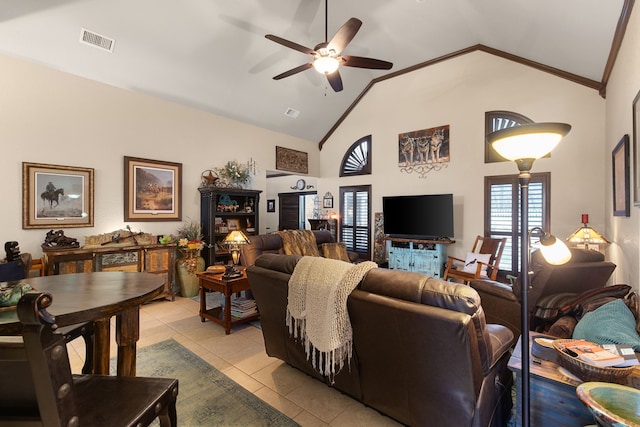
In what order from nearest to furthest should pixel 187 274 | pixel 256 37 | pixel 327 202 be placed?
1. pixel 256 37
2. pixel 187 274
3. pixel 327 202

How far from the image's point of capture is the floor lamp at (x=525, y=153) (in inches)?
44.5

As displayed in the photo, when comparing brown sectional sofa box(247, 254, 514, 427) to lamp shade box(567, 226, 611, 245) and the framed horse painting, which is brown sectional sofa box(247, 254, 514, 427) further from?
the framed horse painting

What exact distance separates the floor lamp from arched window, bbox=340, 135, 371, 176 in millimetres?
5585

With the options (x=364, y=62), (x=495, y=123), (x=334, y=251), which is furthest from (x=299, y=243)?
(x=495, y=123)

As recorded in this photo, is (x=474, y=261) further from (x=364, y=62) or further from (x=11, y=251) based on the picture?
(x=11, y=251)

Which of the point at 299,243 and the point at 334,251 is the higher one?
the point at 299,243

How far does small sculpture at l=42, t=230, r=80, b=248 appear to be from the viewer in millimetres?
3645

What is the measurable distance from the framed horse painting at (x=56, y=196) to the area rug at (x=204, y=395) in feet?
Answer: 7.60

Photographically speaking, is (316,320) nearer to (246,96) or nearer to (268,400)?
(268,400)

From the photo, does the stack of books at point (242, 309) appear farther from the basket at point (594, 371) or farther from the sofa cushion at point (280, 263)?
the basket at point (594, 371)

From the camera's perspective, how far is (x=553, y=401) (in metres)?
1.33

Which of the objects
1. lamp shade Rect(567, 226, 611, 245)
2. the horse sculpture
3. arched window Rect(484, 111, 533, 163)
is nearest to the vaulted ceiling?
arched window Rect(484, 111, 533, 163)

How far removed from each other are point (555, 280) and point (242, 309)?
315 centimetres

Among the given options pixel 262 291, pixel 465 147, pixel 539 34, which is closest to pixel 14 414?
pixel 262 291
